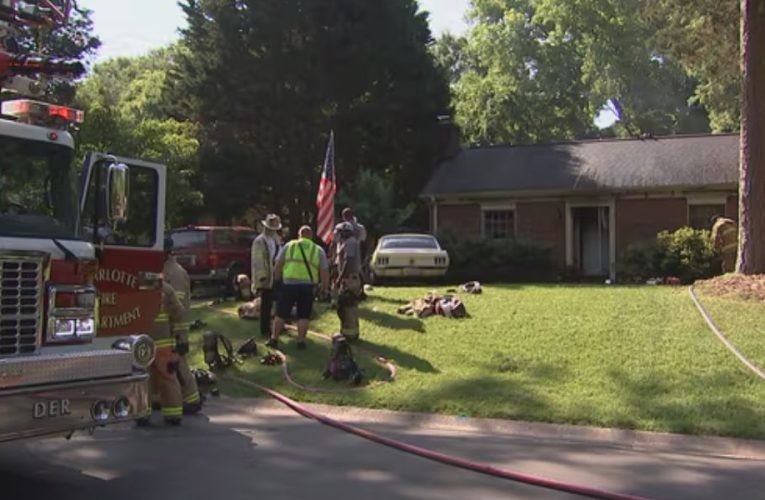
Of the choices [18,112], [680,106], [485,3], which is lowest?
[18,112]

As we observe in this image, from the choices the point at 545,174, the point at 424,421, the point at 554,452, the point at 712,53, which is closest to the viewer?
the point at 554,452

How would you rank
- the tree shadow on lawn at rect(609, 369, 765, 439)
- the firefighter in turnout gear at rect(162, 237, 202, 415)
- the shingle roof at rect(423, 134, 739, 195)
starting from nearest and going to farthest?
the tree shadow on lawn at rect(609, 369, 765, 439)
the firefighter in turnout gear at rect(162, 237, 202, 415)
the shingle roof at rect(423, 134, 739, 195)

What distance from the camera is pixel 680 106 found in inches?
1828

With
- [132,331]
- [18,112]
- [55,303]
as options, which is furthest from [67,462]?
[18,112]

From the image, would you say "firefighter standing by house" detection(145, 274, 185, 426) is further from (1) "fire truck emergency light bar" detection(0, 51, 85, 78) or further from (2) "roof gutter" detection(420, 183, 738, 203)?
(2) "roof gutter" detection(420, 183, 738, 203)

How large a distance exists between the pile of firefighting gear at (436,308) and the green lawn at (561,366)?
214 millimetres

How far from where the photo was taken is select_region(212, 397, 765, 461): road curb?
26.5 ft

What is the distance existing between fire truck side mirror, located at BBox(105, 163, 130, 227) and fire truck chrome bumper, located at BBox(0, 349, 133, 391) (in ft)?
3.30

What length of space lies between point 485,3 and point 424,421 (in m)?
42.3

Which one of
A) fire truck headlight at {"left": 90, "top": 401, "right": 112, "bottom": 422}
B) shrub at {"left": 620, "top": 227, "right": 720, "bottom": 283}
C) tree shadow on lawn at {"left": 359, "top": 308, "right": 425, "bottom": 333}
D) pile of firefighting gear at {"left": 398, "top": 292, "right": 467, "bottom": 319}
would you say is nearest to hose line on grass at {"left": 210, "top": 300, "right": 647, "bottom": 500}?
tree shadow on lawn at {"left": 359, "top": 308, "right": 425, "bottom": 333}

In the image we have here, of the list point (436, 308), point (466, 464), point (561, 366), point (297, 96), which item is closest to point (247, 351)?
point (436, 308)

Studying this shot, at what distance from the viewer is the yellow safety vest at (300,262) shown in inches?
476

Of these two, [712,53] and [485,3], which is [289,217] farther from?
[485,3]

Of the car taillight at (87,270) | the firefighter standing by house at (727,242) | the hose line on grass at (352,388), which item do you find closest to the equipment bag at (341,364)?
the hose line on grass at (352,388)
